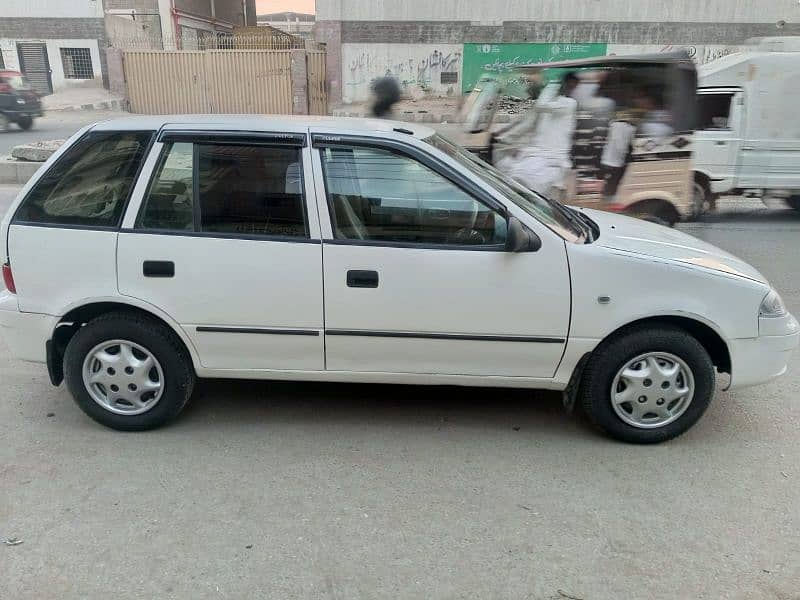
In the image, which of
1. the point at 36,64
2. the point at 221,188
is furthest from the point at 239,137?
the point at 36,64

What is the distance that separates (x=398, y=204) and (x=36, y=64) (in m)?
30.1

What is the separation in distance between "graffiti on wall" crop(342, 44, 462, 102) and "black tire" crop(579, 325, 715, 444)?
21.5 metres

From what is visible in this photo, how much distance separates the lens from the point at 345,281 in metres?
3.36

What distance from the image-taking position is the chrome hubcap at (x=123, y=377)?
140 inches

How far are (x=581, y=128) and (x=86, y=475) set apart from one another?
5.71 metres

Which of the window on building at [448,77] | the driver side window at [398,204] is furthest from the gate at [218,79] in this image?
the driver side window at [398,204]

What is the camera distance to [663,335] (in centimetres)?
337

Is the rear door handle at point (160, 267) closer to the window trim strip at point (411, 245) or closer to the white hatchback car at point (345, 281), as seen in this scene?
the white hatchback car at point (345, 281)

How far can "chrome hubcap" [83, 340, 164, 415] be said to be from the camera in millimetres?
3551

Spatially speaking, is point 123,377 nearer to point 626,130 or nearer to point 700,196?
point 626,130

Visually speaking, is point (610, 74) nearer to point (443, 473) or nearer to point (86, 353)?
point (443, 473)

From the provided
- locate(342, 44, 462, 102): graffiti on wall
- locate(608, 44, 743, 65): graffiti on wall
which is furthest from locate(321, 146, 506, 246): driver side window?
locate(608, 44, 743, 65): graffiti on wall

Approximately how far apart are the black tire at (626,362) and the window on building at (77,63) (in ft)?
97.5

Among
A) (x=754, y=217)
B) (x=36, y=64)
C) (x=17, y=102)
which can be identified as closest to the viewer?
(x=754, y=217)
